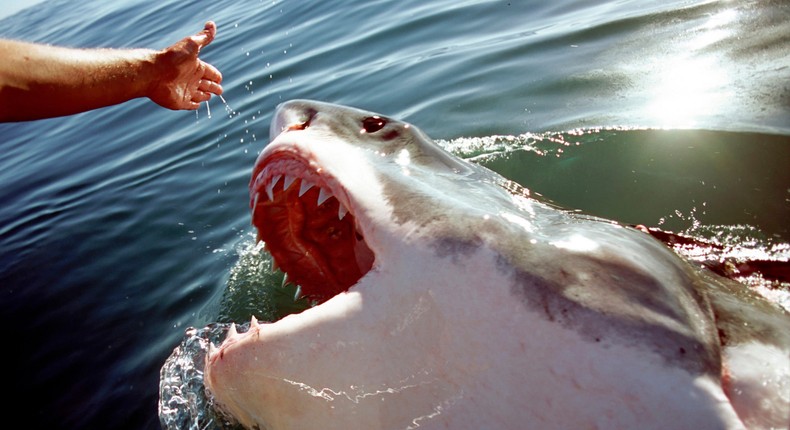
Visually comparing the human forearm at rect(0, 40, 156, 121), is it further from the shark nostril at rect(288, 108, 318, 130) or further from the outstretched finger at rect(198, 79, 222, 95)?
the shark nostril at rect(288, 108, 318, 130)

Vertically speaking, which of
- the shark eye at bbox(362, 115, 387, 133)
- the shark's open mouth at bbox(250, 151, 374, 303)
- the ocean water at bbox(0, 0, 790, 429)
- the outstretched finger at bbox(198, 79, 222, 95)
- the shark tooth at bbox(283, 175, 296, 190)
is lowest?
the ocean water at bbox(0, 0, 790, 429)

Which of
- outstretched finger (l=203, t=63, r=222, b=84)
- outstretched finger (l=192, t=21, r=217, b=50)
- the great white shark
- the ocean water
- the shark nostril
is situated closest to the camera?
the great white shark

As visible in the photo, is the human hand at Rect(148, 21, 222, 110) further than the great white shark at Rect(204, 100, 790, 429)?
Yes

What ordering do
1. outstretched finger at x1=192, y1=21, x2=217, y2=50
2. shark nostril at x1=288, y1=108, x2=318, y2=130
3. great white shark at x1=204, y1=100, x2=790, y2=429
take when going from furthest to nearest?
outstretched finger at x1=192, y1=21, x2=217, y2=50, shark nostril at x1=288, y1=108, x2=318, y2=130, great white shark at x1=204, y1=100, x2=790, y2=429

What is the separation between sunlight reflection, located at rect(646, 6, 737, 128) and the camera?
414cm

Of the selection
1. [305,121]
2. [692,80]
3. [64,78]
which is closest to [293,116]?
[305,121]

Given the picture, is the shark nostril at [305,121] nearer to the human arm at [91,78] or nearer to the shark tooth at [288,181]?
the shark tooth at [288,181]

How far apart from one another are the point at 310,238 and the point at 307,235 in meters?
0.02

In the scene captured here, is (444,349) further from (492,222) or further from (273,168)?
(273,168)

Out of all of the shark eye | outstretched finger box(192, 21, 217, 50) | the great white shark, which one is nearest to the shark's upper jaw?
the shark eye

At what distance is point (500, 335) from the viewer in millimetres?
1342

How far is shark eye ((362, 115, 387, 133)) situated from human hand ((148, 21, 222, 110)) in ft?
5.93

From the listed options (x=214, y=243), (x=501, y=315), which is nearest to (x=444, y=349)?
(x=501, y=315)

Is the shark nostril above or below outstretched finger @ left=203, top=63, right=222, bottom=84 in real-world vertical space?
above
